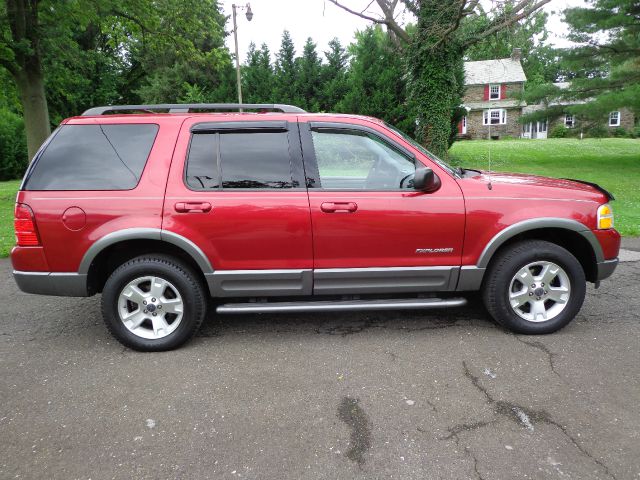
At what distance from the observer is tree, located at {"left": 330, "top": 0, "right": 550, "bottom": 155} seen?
13.3m

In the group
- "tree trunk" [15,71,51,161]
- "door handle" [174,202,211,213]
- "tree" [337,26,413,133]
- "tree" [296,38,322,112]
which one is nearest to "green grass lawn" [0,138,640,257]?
"tree trunk" [15,71,51,161]

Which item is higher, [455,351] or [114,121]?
[114,121]

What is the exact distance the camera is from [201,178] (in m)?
3.78

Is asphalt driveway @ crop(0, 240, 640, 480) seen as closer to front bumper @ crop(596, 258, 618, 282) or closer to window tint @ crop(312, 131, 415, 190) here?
front bumper @ crop(596, 258, 618, 282)

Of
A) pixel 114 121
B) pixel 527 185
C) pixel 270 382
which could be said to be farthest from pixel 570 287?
pixel 114 121

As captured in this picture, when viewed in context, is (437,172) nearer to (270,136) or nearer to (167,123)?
(270,136)

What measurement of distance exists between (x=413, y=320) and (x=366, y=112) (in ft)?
40.2

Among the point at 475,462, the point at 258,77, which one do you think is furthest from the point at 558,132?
the point at 475,462

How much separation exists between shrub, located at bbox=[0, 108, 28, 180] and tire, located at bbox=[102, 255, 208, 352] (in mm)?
24554

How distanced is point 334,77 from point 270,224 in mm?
14928

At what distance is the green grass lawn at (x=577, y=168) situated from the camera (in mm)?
9509

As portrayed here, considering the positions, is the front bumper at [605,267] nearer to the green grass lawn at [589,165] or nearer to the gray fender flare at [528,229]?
the gray fender flare at [528,229]

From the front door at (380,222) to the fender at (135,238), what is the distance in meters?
1.00

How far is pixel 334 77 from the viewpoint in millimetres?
17375
